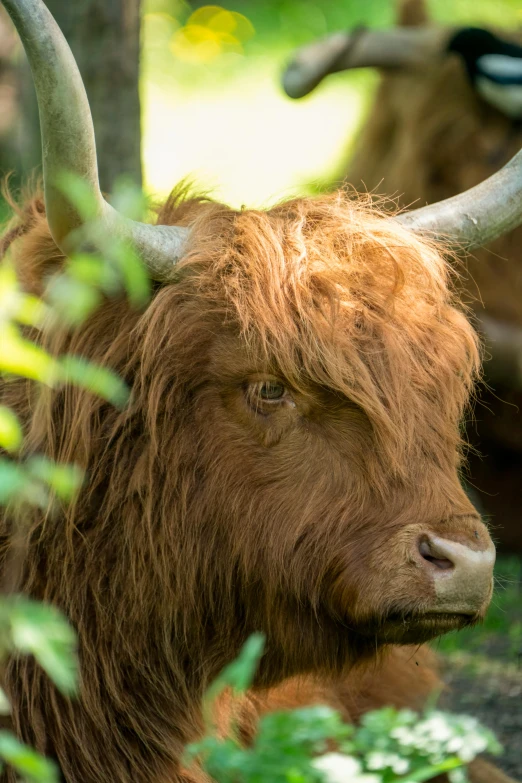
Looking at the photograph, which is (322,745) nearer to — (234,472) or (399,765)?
(399,765)

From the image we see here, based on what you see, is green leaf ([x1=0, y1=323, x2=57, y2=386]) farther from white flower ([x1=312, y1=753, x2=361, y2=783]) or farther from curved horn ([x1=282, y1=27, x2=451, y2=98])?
curved horn ([x1=282, y1=27, x2=451, y2=98])

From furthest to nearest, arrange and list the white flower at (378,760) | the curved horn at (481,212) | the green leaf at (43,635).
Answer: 1. the curved horn at (481,212)
2. the white flower at (378,760)
3. the green leaf at (43,635)

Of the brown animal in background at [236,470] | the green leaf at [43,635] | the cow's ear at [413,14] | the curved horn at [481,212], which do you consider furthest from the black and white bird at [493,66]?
the green leaf at [43,635]

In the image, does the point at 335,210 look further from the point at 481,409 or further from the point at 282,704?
the point at 481,409

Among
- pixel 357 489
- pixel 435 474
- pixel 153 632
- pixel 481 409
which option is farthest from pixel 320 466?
pixel 481 409

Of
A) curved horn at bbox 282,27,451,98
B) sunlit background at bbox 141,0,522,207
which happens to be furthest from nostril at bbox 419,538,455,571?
sunlit background at bbox 141,0,522,207

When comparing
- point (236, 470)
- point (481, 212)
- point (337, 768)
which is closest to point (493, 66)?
point (481, 212)

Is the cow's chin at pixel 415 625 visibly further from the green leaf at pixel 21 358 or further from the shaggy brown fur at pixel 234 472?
the green leaf at pixel 21 358

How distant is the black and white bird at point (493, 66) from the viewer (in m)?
5.80

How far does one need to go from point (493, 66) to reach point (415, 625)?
4072 millimetres

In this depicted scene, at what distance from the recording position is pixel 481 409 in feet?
20.6

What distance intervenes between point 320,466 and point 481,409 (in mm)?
3688

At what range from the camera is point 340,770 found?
6.48 ft

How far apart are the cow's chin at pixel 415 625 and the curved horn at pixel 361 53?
11.3 ft
